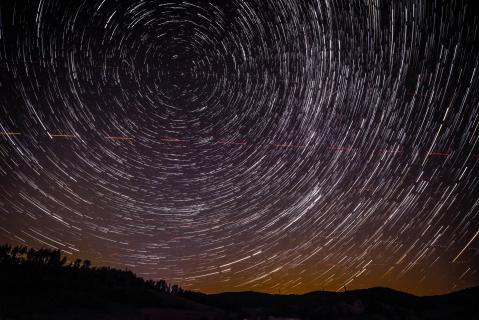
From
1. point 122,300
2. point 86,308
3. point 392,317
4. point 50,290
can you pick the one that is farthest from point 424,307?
point 50,290

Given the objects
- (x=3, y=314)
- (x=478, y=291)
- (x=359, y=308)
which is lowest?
(x=3, y=314)

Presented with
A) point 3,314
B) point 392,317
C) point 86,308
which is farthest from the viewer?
point 392,317

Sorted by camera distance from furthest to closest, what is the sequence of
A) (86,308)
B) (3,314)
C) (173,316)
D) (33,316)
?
(173,316), (86,308), (33,316), (3,314)

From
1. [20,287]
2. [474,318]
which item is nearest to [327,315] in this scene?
[474,318]

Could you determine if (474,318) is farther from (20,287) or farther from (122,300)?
(20,287)

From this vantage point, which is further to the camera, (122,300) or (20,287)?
(122,300)

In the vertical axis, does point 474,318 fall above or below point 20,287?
below

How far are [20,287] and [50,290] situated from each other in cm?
191

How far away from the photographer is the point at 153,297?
29.1 meters

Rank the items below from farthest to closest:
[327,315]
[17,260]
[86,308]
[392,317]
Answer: [17,260] < [327,315] < [392,317] < [86,308]

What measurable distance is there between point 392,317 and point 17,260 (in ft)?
114

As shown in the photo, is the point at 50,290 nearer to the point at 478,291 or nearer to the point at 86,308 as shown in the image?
the point at 86,308

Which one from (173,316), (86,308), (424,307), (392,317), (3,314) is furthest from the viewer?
(424,307)

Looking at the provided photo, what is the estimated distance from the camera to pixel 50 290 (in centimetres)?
2369
